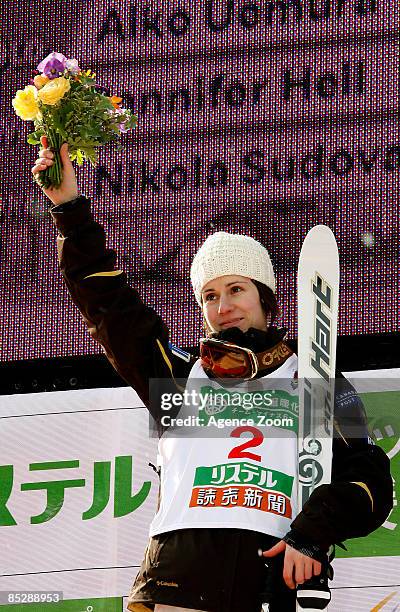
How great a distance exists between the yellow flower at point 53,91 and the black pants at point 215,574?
0.95 meters

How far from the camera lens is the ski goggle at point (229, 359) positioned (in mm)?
2559

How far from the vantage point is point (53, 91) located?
2.76m

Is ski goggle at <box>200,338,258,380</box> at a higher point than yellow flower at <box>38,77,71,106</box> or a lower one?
lower

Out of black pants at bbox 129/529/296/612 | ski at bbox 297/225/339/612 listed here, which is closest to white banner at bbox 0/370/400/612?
ski at bbox 297/225/339/612

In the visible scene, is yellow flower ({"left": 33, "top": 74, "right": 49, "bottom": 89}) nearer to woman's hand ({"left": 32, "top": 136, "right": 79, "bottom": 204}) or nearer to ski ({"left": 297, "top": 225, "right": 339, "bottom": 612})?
woman's hand ({"left": 32, "top": 136, "right": 79, "bottom": 204})

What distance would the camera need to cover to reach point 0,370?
3.64 metres

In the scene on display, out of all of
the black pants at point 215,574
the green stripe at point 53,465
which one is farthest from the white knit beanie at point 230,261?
the green stripe at point 53,465

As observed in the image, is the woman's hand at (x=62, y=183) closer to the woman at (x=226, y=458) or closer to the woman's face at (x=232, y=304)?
the woman at (x=226, y=458)

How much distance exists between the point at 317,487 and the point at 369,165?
4.09 feet

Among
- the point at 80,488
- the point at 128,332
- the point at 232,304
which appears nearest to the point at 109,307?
the point at 128,332

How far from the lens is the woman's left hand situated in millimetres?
2346

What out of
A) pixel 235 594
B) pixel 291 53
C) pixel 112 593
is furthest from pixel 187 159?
pixel 235 594

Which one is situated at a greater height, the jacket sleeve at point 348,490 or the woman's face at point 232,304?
the woman's face at point 232,304

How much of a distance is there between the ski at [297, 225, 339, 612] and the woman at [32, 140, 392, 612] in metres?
0.03
